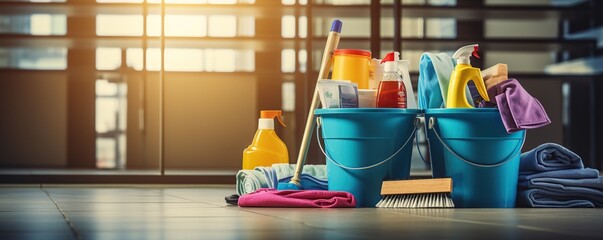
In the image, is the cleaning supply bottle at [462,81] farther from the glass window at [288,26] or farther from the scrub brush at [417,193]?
the glass window at [288,26]

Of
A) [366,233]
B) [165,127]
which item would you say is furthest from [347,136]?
[165,127]

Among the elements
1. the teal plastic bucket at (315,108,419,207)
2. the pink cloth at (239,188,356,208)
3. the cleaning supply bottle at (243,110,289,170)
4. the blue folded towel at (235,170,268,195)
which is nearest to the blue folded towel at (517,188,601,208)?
the teal plastic bucket at (315,108,419,207)

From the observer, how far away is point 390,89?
272cm

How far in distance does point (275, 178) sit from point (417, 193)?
496mm

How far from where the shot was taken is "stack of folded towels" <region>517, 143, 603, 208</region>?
273 centimetres

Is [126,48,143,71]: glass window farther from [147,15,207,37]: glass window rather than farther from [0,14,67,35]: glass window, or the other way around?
Result: [0,14,67,35]: glass window

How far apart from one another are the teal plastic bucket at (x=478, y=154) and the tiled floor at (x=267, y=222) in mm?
149

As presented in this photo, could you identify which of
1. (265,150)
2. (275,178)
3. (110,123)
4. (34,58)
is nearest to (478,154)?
(275,178)

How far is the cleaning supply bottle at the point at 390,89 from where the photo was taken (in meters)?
2.72

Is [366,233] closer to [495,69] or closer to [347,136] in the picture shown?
[347,136]

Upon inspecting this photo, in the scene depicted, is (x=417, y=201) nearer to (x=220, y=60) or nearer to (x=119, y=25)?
(x=220, y=60)

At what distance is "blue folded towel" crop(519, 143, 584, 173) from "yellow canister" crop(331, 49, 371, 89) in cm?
51

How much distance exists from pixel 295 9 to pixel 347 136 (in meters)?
2.29

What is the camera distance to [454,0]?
552cm
